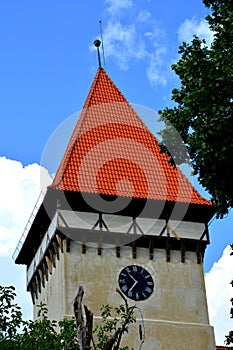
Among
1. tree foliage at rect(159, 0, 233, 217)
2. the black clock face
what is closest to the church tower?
the black clock face

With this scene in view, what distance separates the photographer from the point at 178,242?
2809 cm

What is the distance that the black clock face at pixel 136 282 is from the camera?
2702cm

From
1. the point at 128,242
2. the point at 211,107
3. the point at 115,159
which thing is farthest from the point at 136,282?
the point at 211,107

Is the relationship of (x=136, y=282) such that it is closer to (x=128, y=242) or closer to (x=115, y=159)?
(x=128, y=242)

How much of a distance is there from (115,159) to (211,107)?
40.3 ft

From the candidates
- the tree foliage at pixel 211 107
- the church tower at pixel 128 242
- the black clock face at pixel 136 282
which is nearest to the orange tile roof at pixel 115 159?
the church tower at pixel 128 242

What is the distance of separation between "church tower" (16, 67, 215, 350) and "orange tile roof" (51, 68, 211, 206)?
0.03 metres

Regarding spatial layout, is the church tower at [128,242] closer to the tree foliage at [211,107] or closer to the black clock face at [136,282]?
the black clock face at [136,282]

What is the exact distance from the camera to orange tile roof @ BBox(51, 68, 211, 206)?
28344 millimetres

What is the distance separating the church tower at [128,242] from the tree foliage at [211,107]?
9002 millimetres

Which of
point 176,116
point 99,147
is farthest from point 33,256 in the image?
point 176,116

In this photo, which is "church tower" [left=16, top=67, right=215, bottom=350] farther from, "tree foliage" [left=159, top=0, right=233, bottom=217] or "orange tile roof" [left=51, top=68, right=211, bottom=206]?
"tree foliage" [left=159, top=0, right=233, bottom=217]

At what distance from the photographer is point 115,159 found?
97.7 ft

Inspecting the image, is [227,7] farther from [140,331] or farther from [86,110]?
[86,110]
